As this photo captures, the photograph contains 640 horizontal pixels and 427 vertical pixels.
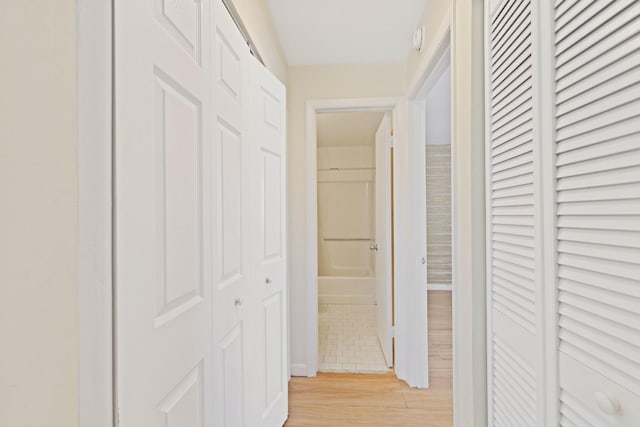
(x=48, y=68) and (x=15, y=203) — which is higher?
(x=48, y=68)

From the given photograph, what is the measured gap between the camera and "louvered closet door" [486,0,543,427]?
3.10 ft

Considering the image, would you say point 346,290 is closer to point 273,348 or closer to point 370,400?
point 370,400

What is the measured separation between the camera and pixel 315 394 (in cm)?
237

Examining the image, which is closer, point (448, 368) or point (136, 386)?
point (136, 386)

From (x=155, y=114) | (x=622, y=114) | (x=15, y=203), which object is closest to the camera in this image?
(x=15, y=203)

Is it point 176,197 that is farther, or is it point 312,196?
point 312,196

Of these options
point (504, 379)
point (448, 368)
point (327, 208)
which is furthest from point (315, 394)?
point (327, 208)

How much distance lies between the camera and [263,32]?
1995 mm

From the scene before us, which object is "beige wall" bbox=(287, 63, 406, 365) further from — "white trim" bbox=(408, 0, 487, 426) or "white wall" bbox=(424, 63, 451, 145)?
"white trim" bbox=(408, 0, 487, 426)

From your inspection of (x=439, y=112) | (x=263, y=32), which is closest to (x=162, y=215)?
(x=263, y=32)

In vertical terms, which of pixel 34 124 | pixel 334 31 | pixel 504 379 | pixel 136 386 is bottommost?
pixel 504 379

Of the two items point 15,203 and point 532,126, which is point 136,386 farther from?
point 532,126

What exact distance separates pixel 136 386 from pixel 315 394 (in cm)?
198

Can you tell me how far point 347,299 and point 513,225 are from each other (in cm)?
383
